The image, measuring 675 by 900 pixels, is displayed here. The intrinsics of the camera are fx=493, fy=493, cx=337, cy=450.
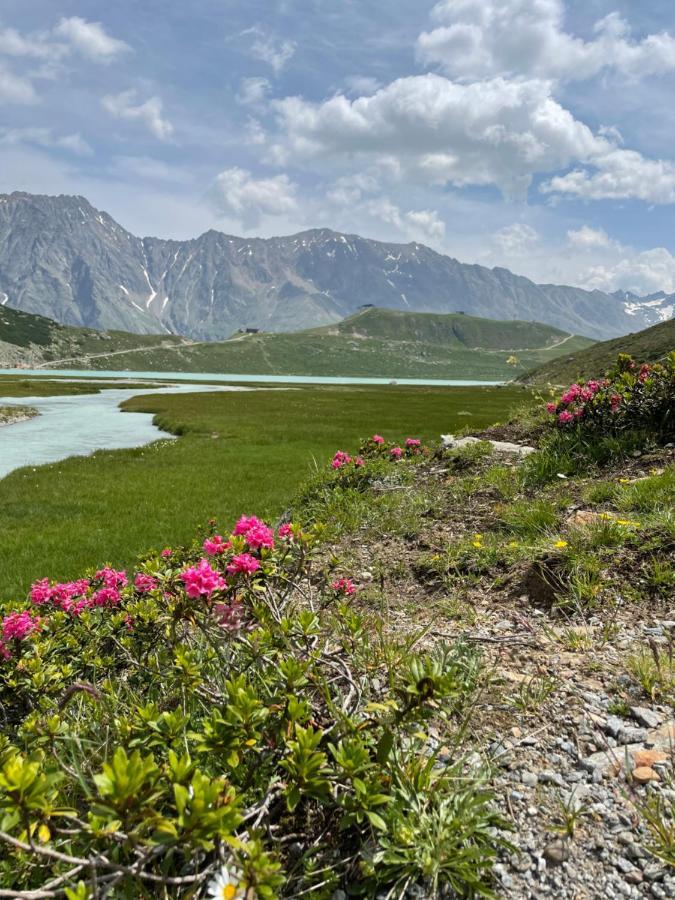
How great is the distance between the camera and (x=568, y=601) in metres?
4.83

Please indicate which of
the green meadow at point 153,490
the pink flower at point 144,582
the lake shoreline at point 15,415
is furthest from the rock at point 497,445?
the lake shoreline at point 15,415

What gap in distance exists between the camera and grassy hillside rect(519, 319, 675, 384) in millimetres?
121625

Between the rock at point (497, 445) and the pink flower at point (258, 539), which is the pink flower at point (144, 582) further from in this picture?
the rock at point (497, 445)

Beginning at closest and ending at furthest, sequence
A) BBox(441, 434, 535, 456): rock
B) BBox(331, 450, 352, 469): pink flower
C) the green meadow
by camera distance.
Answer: BBox(441, 434, 535, 456): rock, BBox(331, 450, 352, 469): pink flower, the green meadow

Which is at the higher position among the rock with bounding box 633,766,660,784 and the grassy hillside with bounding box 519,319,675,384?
the grassy hillside with bounding box 519,319,675,384

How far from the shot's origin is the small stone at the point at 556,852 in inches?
92.8

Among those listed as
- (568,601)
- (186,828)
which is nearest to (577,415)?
(568,601)

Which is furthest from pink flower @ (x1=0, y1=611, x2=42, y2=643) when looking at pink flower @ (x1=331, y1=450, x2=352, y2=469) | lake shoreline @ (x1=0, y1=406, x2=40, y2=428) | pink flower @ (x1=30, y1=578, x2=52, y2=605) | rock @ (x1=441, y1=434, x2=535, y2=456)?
lake shoreline @ (x1=0, y1=406, x2=40, y2=428)

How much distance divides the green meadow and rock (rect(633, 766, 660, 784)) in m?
10.4

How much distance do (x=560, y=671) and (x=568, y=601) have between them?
123 cm

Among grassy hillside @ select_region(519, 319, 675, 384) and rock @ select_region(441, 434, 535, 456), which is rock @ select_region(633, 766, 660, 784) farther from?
grassy hillside @ select_region(519, 319, 675, 384)

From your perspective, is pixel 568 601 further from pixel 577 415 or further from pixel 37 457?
pixel 37 457

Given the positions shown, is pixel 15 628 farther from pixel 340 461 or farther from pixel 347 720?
pixel 340 461

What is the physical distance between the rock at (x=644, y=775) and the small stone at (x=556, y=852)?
604 mm
